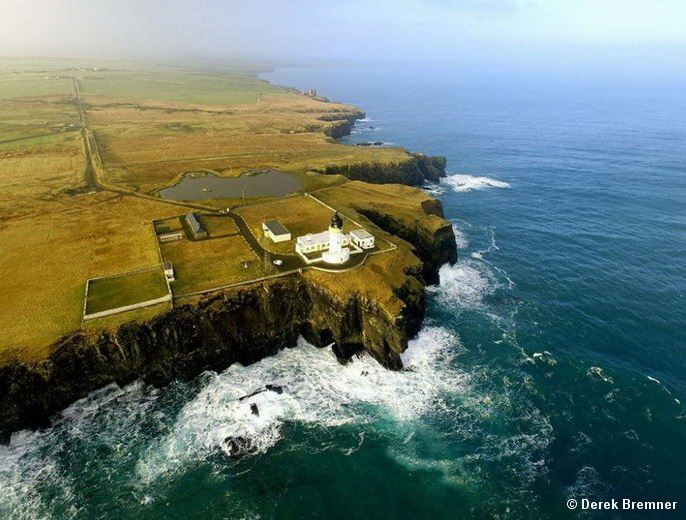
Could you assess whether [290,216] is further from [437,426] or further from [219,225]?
[437,426]

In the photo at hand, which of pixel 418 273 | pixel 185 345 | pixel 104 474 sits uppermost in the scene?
pixel 418 273

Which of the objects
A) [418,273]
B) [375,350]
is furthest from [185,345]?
[418,273]

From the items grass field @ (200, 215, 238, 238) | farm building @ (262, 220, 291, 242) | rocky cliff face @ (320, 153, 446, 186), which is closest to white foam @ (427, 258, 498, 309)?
farm building @ (262, 220, 291, 242)

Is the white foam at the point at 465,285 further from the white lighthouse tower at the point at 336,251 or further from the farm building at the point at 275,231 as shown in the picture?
the farm building at the point at 275,231

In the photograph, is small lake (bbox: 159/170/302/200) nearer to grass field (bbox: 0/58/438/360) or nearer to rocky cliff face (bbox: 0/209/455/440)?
grass field (bbox: 0/58/438/360)

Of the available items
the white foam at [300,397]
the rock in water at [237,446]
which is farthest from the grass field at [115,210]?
the rock in water at [237,446]

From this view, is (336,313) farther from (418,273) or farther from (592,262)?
(592,262)
